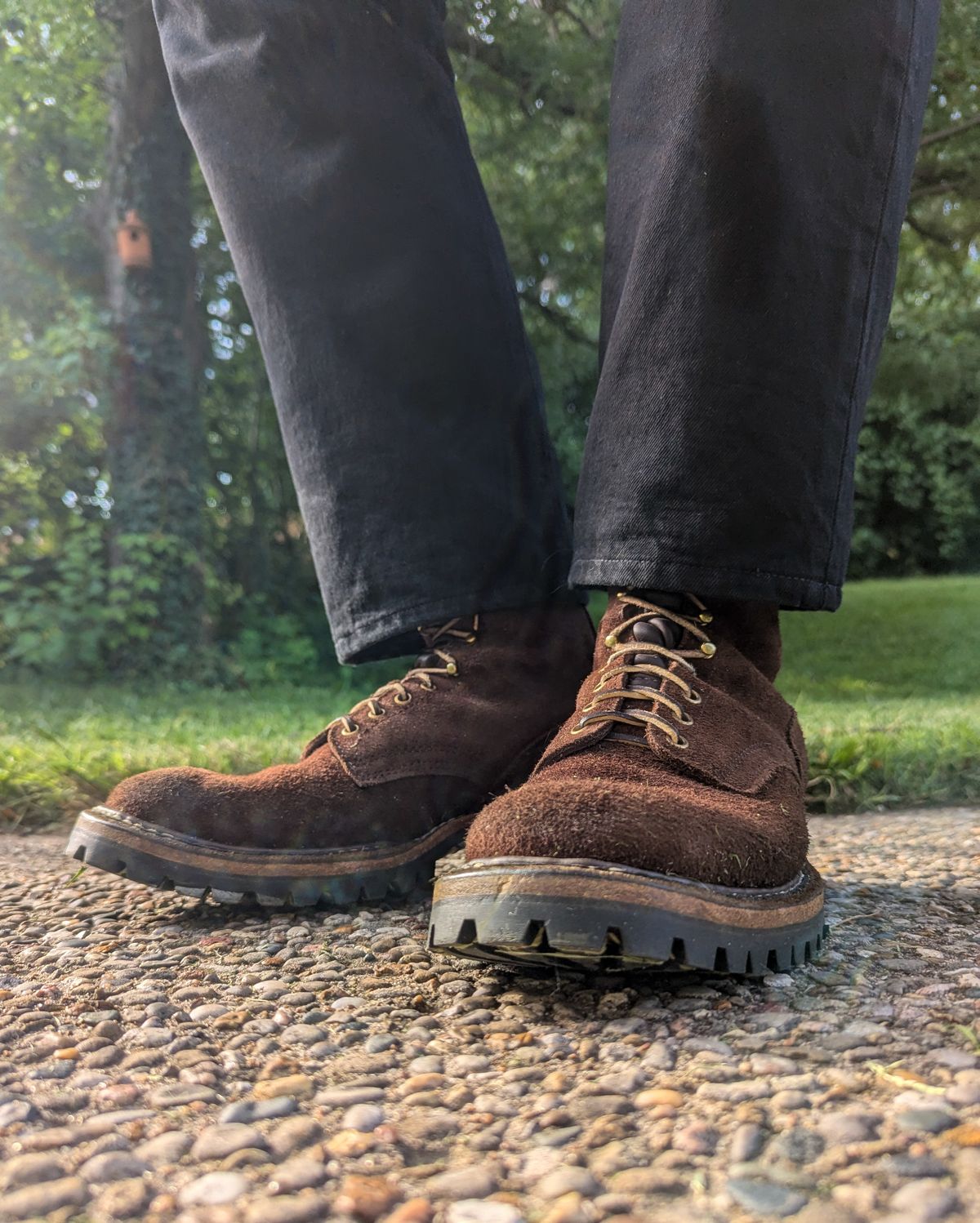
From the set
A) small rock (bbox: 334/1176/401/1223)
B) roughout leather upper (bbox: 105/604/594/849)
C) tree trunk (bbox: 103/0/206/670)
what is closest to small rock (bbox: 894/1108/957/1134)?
small rock (bbox: 334/1176/401/1223)

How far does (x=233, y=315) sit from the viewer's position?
7.88m

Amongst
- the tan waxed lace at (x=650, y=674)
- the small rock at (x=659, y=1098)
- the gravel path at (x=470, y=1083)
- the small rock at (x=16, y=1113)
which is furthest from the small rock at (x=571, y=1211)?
the tan waxed lace at (x=650, y=674)

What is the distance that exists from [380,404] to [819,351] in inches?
22.4

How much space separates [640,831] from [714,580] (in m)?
0.31

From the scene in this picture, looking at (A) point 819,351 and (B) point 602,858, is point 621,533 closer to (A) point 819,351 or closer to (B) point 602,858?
(A) point 819,351

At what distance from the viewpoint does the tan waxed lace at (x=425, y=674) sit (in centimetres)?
134

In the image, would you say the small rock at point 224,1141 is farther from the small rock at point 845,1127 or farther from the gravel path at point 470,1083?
the small rock at point 845,1127

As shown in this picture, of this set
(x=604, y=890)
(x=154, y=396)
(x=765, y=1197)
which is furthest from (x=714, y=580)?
(x=154, y=396)

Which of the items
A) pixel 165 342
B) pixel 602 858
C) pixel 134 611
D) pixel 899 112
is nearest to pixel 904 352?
pixel 165 342

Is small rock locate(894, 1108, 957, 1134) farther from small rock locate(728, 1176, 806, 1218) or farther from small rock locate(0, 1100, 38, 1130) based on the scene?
small rock locate(0, 1100, 38, 1130)

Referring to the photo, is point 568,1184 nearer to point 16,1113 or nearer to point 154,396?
point 16,1113

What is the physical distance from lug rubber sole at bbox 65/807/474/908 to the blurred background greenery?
3.13 meters

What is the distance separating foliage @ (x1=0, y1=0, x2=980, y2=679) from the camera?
5.88 m

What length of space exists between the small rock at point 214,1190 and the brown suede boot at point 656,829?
0.29 metres
